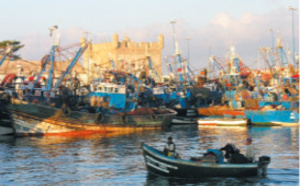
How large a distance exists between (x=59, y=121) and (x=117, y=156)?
16.3 meters

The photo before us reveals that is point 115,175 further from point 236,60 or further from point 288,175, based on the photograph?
point 236,60

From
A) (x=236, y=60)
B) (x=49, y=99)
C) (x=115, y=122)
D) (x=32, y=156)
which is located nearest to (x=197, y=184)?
(x=32, y=156)

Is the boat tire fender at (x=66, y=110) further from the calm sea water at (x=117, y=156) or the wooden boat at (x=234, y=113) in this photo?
the wooden boat at (x=234, y=113)

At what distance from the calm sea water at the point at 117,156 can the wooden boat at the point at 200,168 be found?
352 millimetres

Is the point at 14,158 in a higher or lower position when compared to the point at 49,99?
lower

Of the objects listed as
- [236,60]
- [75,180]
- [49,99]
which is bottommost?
[75,180]

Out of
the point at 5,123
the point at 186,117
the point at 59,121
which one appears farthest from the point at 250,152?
the point at 186,117

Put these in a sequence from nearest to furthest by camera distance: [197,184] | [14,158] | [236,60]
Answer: [197,184] < [14,158] < [236,60]

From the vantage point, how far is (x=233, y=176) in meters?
26.6

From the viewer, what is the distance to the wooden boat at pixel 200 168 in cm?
2628

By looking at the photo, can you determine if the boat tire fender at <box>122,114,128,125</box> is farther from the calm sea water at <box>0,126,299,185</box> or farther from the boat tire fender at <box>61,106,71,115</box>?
the boat tire fender at <box>61,106,71,115</box>

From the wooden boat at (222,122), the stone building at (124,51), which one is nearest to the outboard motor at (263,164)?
the wooden boat at (222,122)

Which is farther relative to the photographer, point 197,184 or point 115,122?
point 115,122

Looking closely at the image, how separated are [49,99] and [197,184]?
32.4m
